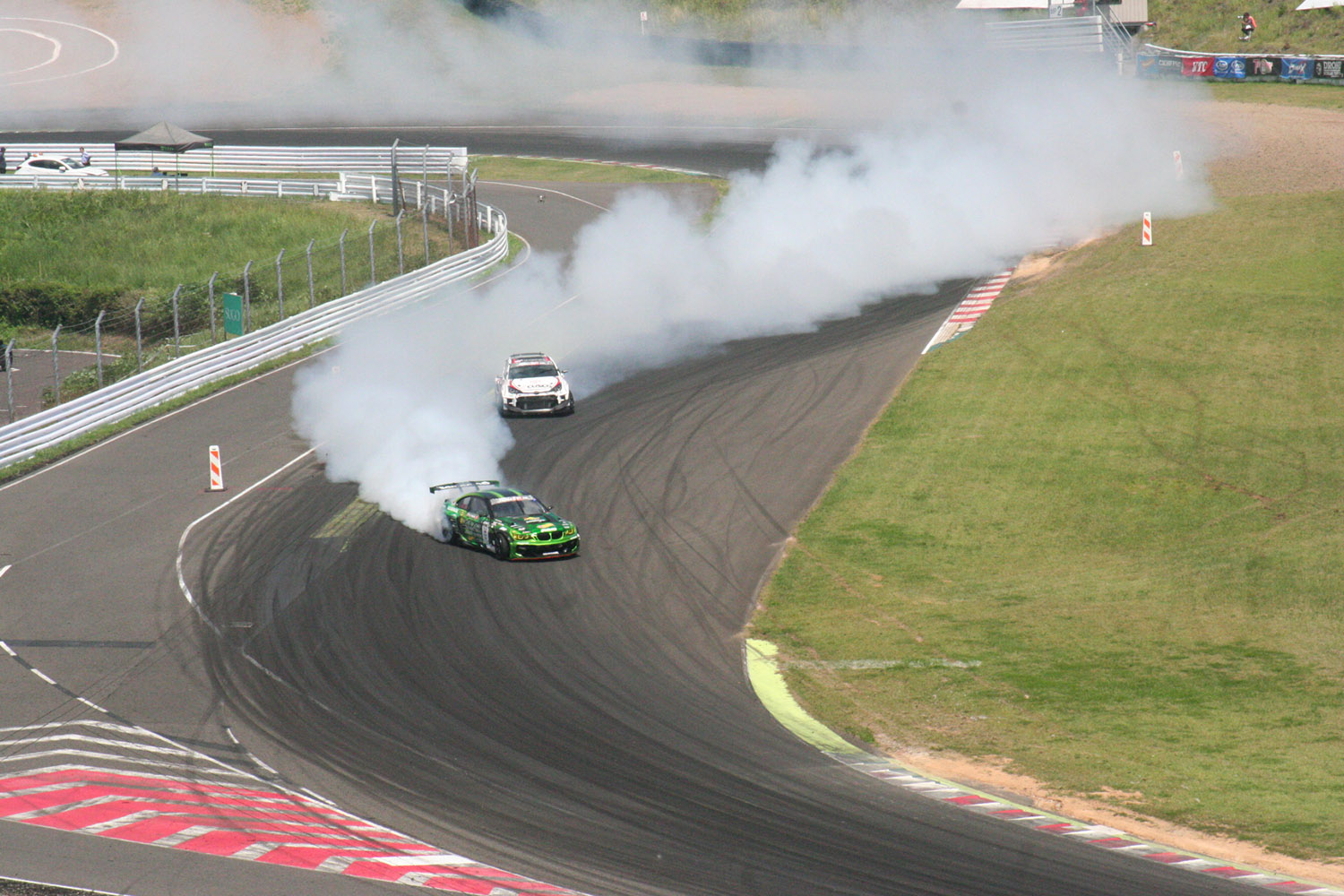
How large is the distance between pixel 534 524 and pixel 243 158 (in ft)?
159

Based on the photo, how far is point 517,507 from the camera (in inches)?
919

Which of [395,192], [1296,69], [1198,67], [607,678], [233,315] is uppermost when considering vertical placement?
[1198,67]

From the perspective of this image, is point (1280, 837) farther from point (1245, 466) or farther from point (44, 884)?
point (1245, 466)

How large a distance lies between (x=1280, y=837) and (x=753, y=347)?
23896 mm

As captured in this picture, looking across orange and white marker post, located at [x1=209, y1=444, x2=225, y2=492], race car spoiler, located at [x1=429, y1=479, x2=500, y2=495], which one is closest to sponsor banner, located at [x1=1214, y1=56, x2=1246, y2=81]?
race car spoiler, located at [x1=429, y1=479, x2=500, y2=495]

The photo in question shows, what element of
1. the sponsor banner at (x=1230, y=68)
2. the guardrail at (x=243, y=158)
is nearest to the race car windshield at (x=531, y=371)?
the guardrail at (x=243, y=158)

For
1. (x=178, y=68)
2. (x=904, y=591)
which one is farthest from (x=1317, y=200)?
(x=178, y=68)

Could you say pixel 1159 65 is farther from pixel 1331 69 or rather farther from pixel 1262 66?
pixel 1331 69

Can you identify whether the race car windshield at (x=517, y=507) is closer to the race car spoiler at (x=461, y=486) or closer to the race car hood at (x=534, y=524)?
the race car hood at (x=534, y=524)

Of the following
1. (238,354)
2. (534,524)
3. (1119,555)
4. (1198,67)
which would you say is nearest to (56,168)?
(238,354)

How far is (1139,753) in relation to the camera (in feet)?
50.7

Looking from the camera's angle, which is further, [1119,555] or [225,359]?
[225,359]

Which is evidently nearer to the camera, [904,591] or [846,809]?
[846,809]

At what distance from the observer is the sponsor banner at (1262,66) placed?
6356 centimetres
